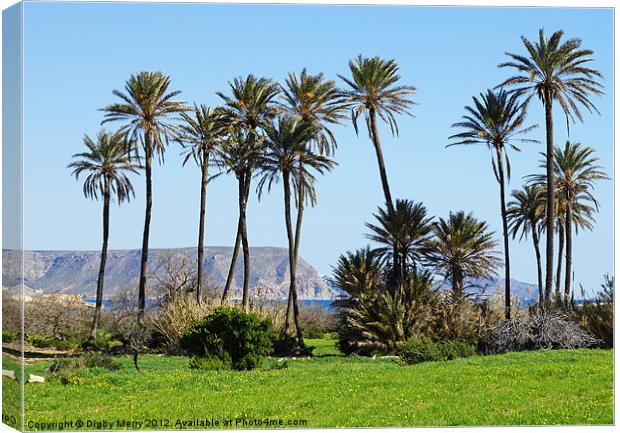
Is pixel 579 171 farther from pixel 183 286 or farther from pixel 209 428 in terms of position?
pixel 209 428

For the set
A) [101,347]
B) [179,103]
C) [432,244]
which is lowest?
[101,347]

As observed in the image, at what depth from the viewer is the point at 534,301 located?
27047 millimetres

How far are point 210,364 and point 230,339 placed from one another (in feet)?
2.49

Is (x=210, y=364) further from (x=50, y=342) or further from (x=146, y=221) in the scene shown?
(x=146, y=221)

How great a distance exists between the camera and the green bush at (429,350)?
912 inches

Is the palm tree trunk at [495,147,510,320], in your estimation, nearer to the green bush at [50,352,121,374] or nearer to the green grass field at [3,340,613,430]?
the green grass field at [3,340,613,430]

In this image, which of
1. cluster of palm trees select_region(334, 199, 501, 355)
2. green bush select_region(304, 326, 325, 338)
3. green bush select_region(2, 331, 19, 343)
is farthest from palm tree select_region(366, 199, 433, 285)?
green bush select_region(2, 331, 19, 343)

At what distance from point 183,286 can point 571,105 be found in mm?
15762

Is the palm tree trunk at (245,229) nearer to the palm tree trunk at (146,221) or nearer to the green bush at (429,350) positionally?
the palm tree trunk at (146,221)

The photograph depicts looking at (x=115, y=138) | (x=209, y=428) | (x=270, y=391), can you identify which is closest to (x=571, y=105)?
(x=270, y=391)

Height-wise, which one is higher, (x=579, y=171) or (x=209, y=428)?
(x=579, y=171)

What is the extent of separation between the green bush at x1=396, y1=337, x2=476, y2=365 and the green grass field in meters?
2.52

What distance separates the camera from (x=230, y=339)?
22344 millimetres

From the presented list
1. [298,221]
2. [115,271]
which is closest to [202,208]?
[298,221]
